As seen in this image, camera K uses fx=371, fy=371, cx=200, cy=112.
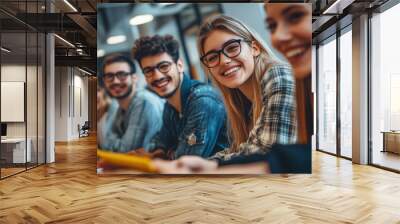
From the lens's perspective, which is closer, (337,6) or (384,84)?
(337,6)

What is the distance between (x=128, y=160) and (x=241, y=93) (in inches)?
88.6

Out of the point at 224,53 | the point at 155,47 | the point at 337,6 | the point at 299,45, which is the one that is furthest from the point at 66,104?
the point at 337,6

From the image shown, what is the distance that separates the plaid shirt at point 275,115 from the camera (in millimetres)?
6223

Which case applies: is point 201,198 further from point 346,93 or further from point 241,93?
point 346,93

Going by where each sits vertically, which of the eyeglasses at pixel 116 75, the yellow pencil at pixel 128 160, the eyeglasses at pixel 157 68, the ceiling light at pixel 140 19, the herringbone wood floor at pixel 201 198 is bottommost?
the herringbone wood floor at pixel 201 198

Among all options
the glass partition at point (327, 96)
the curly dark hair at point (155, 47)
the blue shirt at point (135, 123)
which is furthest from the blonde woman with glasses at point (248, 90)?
the glass partition at point (327, 96)

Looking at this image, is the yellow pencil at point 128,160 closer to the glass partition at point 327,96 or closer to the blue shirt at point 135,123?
the blue shirt at point 135,123

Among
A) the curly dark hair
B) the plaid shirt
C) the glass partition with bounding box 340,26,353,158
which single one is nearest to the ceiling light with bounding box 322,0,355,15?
the plaid shirt

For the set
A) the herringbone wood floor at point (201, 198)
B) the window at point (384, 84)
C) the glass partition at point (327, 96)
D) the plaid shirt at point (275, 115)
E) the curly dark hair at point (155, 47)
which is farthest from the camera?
the glass partition at point (327, 96)

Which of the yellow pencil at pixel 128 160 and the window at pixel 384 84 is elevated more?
the window at pixel 384 84

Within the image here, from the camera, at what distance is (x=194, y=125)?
630 cm

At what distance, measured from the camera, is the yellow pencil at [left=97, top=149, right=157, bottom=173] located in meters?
6.36

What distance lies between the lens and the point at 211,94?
6.30 meters

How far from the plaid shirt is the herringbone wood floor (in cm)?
59
